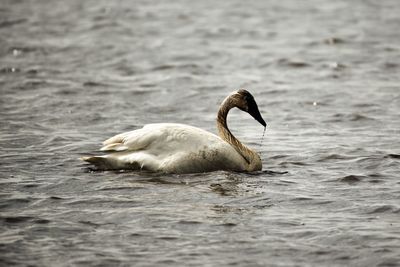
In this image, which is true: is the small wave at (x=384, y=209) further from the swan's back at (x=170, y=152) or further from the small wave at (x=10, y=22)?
the small wave at (x=10, y=22)

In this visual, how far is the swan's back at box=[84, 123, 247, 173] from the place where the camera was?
1003cm

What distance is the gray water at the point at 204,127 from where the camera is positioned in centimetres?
793

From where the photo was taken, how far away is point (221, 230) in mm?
8219

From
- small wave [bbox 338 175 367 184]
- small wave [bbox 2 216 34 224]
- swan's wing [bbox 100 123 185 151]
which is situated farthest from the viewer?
swan's wing [bbox 100 123 185 151]

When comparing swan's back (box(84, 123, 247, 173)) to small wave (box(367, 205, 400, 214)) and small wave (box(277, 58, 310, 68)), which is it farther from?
small wave (box(277, 58, 310, 68))

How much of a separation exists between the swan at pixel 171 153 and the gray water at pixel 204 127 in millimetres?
152

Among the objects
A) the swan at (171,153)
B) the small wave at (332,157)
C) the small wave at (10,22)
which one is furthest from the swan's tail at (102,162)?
the small wave at (10,22)

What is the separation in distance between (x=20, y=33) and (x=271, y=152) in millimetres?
11004

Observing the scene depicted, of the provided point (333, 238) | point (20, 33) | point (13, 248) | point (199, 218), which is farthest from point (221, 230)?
point (20, 33)

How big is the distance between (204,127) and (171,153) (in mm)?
2707

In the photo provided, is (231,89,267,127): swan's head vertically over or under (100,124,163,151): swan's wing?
over

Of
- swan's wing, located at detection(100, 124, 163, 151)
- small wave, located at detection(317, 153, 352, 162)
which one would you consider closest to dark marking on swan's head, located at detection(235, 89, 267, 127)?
small wave, located at detection(317, 153, 352, 162)

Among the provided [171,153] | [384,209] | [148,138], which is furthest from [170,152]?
[384,209]

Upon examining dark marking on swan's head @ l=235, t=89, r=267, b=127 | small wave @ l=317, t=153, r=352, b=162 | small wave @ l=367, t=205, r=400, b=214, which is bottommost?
small wave @ l=317, t=153, r=352, b=162
